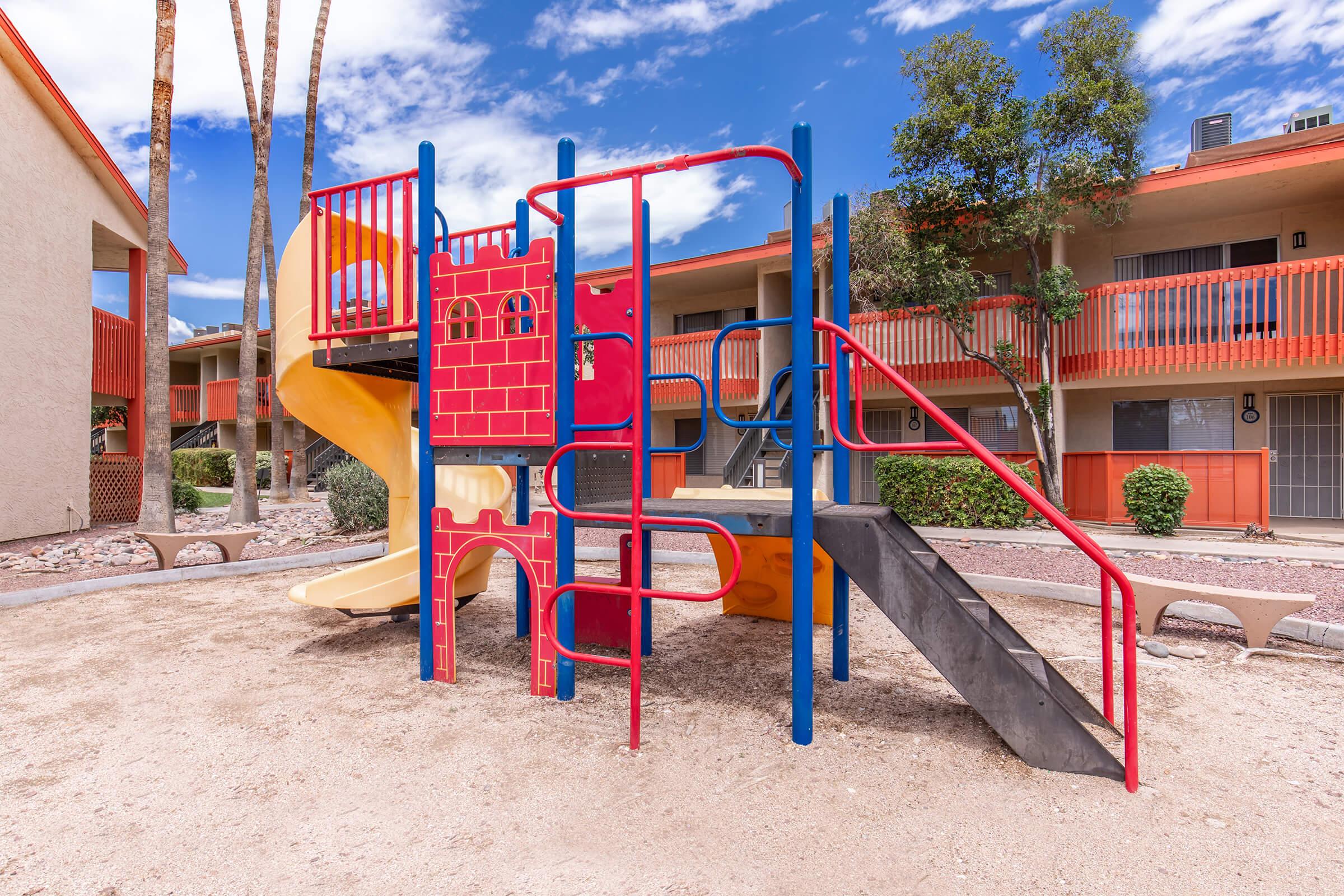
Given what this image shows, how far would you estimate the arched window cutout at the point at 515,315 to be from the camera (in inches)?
155

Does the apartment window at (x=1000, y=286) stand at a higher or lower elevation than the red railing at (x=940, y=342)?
higher

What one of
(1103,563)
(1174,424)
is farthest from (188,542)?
(1174,424)

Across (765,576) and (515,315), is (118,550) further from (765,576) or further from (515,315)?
(765,576)

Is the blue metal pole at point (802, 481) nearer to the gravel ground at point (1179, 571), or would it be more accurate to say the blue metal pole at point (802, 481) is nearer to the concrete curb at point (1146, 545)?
the gravel ground at point (1179, 571)

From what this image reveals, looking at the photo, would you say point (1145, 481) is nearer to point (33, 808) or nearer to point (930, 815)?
point (930, 815)

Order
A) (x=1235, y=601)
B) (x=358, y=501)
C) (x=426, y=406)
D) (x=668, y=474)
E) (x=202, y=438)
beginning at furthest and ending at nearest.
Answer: (x=202, y=438) < (x=668, y=474) < (x=358, y=501) < (x=1235, y=601) < (x=426, y=406)

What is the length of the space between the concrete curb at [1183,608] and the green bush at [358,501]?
8675 millimetres

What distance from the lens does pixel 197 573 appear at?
291 inches

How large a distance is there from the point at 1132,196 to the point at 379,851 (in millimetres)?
13241

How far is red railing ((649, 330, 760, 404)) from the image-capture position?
1483cm

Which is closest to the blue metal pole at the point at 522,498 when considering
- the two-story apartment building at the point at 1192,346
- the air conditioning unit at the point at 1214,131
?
the two-story apartment building at the point at 1192,346

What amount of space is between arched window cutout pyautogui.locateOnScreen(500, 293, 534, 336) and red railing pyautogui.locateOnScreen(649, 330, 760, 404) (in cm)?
1063

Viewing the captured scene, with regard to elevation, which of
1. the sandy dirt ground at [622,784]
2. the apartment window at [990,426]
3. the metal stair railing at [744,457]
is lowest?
the sandy dirt ground at [622,784]

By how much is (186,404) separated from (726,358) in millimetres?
25428
